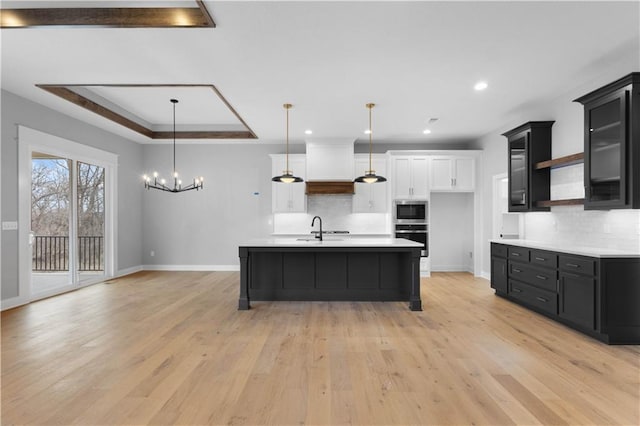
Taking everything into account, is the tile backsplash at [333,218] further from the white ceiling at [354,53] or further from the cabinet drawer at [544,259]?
the cabinet drawer at [544,259]

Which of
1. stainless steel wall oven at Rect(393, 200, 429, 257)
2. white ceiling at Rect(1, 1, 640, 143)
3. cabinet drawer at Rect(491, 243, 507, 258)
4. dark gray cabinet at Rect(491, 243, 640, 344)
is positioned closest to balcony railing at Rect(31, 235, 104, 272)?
white ceiling at Rect(1, 1, 640, 143)

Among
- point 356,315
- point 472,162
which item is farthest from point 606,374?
point 472,162

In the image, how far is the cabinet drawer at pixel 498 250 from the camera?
16.5 ft

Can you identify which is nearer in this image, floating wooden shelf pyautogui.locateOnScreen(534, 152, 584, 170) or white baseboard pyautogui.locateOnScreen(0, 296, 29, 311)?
floating wooden shelf pyautogui.locateOnScreen(534, 152, 584, 170)

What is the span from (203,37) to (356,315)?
3510 mm

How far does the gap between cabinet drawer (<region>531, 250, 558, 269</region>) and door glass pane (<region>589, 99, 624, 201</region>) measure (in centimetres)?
78

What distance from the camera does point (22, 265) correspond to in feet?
15.6

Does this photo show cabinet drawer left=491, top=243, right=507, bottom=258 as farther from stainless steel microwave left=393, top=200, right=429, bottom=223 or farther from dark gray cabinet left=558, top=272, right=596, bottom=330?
stainless steel microwave left=393, top=200, right=429, bottom=223

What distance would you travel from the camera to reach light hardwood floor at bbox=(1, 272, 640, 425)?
2188mm

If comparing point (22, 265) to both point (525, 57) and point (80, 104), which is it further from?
point (525, 57)

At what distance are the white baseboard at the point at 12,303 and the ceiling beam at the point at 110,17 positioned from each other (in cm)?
354

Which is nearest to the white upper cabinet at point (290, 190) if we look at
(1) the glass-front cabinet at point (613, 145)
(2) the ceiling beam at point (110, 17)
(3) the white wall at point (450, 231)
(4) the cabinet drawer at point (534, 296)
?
(3) the white wall at point (450, 231)

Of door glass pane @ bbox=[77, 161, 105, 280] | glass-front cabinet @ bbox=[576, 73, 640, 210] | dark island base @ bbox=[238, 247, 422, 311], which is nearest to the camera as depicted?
glass-front cabinet @ bbox=[576, 73, 640, 210]

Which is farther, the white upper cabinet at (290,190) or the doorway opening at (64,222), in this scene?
the white upper cabinet at (290,190)
